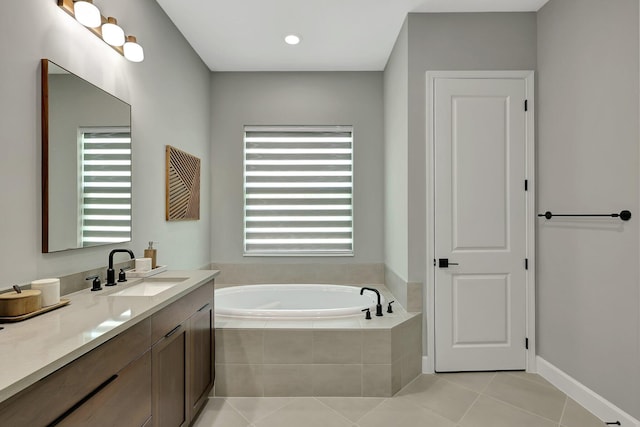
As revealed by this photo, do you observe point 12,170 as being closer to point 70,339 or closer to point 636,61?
point 70,339

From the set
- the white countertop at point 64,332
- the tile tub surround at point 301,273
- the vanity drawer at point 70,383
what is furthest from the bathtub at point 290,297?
the vanity drawer at point 70,383

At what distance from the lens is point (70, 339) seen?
1105 millimetres

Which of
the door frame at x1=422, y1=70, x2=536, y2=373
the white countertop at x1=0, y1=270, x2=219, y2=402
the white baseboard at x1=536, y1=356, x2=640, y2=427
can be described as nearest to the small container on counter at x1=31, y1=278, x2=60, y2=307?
the white countertop at x1=0, y1=270, x2=219, y2=402

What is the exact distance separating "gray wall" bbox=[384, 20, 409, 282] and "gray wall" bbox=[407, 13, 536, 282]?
75 millimetres

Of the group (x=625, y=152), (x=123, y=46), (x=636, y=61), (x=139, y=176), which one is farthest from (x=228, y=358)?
(x=636, y=61)

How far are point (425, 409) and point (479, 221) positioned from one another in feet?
4.55

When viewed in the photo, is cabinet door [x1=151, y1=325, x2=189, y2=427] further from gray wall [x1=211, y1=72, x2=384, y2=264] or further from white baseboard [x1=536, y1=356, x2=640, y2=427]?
white baseboard [x1=536, y1=356, x2=640, y2=427]

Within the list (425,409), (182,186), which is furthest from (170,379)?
(182,186)

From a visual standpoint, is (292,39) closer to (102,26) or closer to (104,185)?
(102,26)

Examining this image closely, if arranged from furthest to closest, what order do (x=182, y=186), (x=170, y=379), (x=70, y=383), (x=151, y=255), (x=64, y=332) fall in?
(x=182, y=186)
(x=151, y=255)
(x=170, y=379)
(x=64, y=332)
(x=70, y=383)

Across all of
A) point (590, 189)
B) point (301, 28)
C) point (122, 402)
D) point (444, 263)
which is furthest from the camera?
point (301, 28)

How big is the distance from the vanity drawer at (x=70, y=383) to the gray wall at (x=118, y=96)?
0.57 m

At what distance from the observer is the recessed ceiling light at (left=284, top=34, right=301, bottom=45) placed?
10.2ft

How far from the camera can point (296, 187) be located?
391 cm
